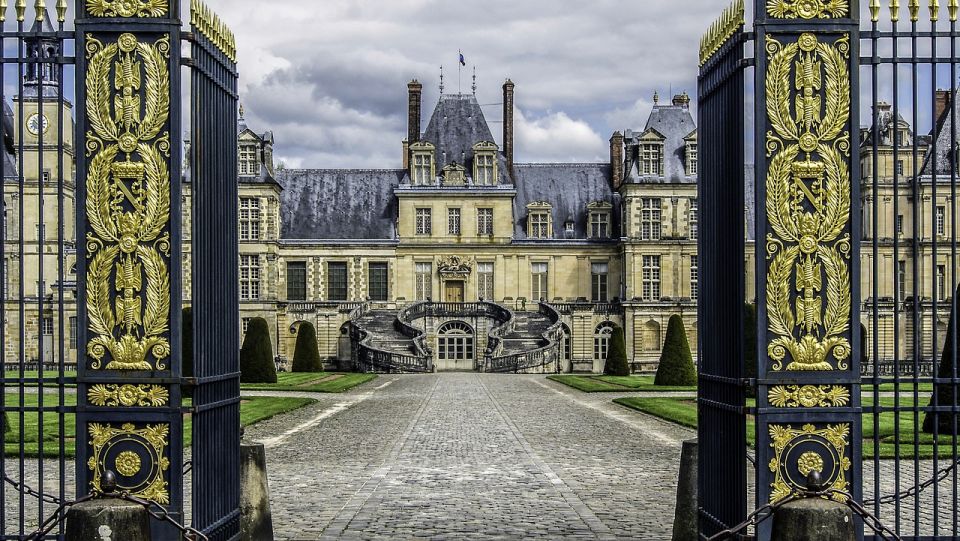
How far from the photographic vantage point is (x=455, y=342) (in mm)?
42156

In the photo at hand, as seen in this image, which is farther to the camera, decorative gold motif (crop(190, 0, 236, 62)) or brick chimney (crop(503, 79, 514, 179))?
brick chimney (crop(503, 79, 514, 179))

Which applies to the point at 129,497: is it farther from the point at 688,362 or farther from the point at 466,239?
the point at 466,239

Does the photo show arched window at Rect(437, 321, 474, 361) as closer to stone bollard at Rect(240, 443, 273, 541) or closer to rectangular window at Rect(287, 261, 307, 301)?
rectangular window at Rect(287, 261, 307, 301)

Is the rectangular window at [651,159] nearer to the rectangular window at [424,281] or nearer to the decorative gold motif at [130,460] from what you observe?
the rectangular window at [424,281]

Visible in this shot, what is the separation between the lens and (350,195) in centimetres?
4650

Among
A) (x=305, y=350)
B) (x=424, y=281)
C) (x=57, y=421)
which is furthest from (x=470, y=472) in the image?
(x=424, y=281)

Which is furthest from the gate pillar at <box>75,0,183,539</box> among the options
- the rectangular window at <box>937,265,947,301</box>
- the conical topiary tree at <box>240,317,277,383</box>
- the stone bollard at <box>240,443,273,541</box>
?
the rectangular window at <box>937,265,947,301</box>

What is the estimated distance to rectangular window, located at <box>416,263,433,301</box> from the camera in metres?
44.9

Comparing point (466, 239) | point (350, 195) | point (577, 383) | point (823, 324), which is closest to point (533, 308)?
point (466, 239)

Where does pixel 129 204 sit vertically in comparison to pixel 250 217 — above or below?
below

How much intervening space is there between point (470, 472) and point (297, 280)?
115ft

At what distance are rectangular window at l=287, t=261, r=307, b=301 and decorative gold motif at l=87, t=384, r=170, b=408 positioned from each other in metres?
39.6

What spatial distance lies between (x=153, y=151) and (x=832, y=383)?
3763 millimetres

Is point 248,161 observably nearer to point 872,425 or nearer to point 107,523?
point 872,425
